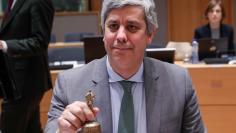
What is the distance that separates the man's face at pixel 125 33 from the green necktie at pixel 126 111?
0.50 feet

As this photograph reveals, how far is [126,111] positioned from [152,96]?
0.43ft

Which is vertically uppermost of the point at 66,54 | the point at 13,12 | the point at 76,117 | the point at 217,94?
the point at 13,12

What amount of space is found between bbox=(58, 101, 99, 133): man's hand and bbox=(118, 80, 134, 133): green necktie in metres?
0.35

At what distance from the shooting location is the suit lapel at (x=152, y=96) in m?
1.67

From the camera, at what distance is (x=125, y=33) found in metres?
1.54

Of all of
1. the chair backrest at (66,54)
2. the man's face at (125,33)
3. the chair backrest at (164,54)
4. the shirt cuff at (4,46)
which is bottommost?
the chair backrest at (66,54)

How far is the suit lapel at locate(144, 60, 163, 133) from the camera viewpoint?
5.49 ft

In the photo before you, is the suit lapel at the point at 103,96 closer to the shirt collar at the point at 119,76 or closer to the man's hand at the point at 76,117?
the shirt collar at the point at 119,76

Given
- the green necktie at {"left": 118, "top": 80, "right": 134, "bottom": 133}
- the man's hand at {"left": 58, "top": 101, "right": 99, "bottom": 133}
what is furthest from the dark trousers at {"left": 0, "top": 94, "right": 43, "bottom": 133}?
the man's hand at {"left": 58, "top": 101, "right": 99, "bottom": 133}

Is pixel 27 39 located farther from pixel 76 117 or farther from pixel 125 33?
pixel 76 117

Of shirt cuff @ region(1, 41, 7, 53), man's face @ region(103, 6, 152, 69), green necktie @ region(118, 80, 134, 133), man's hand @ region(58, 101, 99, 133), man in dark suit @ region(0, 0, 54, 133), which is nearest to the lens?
man's hand @ region(58, 101, 99, 133)

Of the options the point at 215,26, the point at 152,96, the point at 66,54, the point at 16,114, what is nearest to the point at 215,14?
the point at 215,26

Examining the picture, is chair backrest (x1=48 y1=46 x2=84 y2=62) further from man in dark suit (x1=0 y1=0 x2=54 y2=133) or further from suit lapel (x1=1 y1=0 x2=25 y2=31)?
→ suit lapel (x1=1 y1=0 x2=25 y2=31)

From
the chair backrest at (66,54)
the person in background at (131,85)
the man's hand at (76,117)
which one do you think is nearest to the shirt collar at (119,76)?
the person in background at (131,85)
